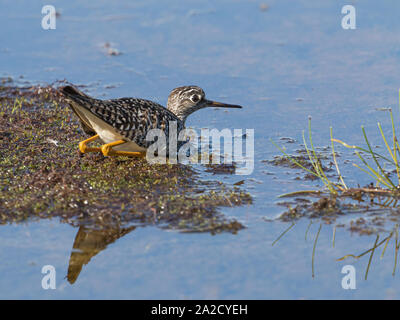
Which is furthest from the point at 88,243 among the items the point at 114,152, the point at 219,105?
the point at 219,105

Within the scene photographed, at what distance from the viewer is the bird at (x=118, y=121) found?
26.3 ft

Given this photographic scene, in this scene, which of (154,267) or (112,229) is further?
(112,229)

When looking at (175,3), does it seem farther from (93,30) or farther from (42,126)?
(42,126)

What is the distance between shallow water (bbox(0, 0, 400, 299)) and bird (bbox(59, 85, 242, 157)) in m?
1.31

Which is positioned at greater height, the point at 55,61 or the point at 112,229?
the point at 55,61

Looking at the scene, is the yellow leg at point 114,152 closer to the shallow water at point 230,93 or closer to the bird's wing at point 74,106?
the bird's wing at point 74,106

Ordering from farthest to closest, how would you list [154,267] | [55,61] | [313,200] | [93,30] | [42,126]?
[93,30] < [55,61] < [42,126] < [313,200] < [154,267]

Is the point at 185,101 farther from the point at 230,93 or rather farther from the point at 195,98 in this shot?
the point at 230,93

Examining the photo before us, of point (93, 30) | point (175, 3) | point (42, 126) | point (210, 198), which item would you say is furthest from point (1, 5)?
point (210, 198)

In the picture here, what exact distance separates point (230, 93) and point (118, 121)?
3.62 meters

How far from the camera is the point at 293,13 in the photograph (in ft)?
46.6

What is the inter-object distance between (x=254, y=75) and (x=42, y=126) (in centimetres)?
410

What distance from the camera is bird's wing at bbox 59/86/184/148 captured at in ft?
26.5
